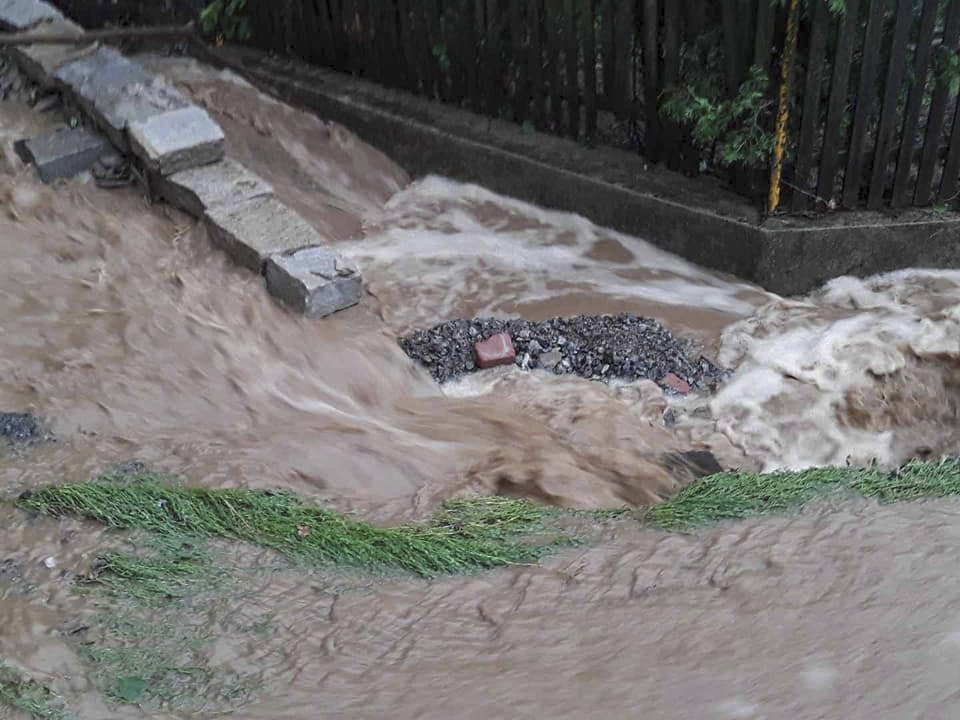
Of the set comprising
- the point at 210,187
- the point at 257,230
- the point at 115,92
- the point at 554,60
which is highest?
the point at 554,60

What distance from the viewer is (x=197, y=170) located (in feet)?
19.3

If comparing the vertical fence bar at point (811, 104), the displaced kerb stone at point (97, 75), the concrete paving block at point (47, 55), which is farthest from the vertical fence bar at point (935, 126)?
the concrete paving block at point (47, 55)

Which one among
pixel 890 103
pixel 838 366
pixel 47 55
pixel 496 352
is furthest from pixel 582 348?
pixel 47 55

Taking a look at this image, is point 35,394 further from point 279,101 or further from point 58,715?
point 279,101

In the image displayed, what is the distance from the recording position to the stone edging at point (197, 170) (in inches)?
205

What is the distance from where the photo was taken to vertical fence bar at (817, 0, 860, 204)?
16.0 ft

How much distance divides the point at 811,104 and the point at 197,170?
11.7 feet

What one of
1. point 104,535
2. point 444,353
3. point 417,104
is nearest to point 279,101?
point 417,104

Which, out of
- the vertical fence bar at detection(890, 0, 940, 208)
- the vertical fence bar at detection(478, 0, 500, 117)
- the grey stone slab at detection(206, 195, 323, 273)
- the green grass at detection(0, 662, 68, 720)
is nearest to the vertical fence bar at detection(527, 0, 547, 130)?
the vertical fence bar at detection(478, 0, 500, 117)

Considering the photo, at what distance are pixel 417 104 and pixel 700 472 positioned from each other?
3.79m

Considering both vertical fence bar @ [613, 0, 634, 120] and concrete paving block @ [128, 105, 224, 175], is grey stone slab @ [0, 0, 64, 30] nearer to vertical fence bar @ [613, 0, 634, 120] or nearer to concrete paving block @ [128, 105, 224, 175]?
concrete paving block @ [128, 105, 224, 175]

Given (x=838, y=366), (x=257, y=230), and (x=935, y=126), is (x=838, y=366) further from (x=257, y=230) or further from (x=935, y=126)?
(x=257, y=230)

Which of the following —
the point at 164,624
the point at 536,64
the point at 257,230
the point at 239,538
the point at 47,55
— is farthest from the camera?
the point at 47,55

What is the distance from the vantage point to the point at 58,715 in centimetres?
243
